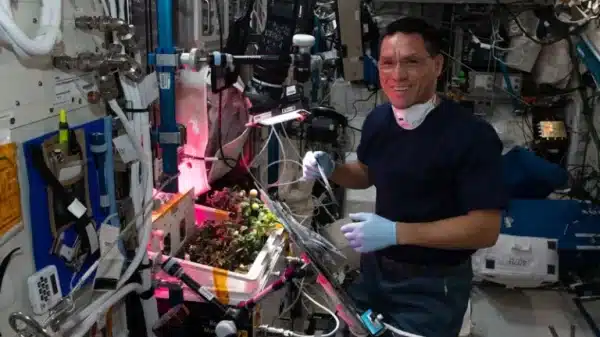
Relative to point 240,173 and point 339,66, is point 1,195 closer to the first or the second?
point 240,173

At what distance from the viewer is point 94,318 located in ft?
5.89

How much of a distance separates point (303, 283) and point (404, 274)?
0.72 m

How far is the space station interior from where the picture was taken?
163 cm

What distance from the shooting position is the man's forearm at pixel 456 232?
64.7 inches

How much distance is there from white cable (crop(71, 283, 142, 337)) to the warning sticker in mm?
443

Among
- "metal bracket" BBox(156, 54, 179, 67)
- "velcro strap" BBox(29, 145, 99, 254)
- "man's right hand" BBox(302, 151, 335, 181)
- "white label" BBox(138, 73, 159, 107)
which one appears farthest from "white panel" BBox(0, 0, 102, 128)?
"man's right hand" BBox(302, 151, 335, 181)

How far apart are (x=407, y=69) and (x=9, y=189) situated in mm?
1245

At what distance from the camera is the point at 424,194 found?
5.95ft

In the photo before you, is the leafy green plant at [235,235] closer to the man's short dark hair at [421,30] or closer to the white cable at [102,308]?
the white cable at [102,308]

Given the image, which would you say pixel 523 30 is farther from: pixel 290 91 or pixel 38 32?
pixel 38 32

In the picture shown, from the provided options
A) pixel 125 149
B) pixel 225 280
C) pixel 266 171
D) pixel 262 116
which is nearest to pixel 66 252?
pixel 125 149

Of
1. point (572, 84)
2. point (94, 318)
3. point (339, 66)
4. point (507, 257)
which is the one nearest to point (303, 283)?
point (94, 318)

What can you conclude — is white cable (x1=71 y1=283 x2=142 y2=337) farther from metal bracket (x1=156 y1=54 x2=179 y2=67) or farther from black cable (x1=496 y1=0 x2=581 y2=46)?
black cable (x1=496 y1=0 x2=581 y2=46)

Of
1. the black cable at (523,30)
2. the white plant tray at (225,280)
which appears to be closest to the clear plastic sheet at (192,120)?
the white plant tray at (225,280)
